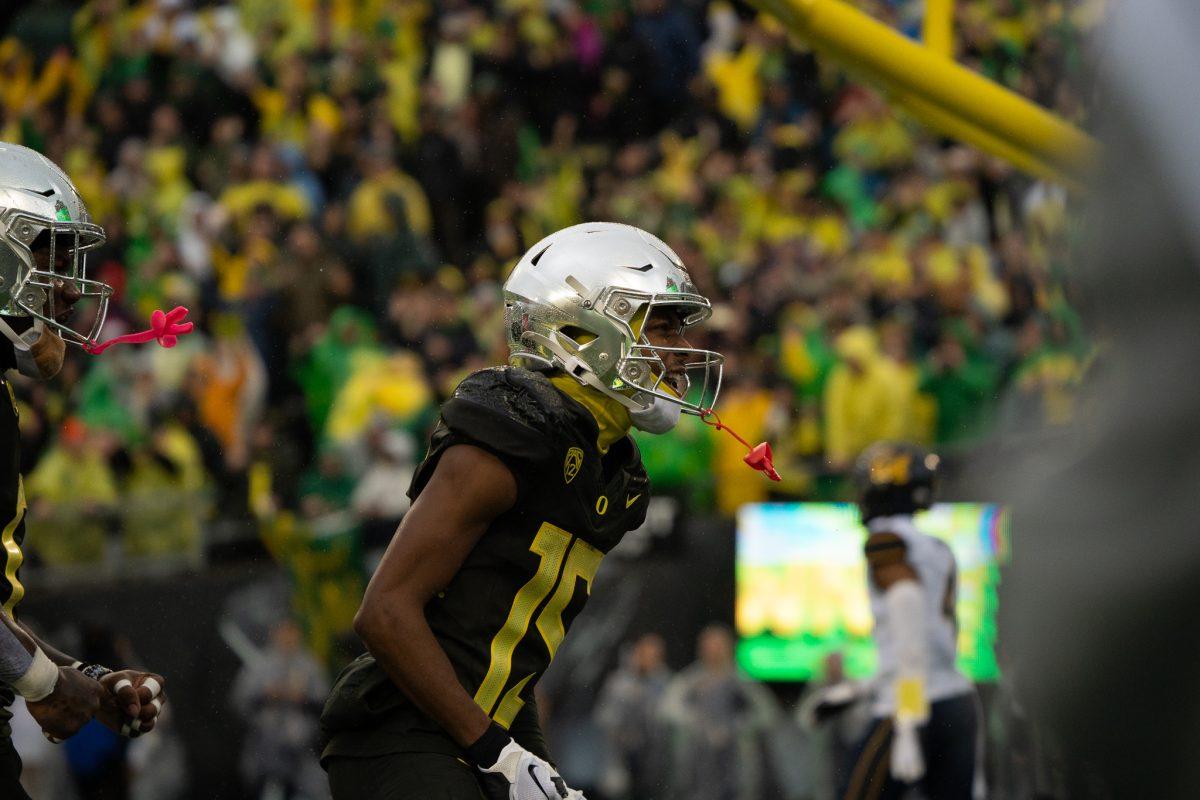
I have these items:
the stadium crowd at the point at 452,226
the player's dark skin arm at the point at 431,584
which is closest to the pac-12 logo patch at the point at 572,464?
the player's dark skin arm at the point at 431,584

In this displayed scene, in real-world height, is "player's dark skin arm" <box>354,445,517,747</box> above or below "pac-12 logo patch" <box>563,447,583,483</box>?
below

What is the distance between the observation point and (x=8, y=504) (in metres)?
3.25

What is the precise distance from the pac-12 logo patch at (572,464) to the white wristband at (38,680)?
982mm

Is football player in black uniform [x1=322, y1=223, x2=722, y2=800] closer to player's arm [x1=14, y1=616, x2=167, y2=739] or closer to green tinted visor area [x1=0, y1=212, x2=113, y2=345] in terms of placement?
player's arm [x1=14, y1=616, x2=167, y2=739]

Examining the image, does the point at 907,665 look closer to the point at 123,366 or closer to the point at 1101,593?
the point at 1101,593

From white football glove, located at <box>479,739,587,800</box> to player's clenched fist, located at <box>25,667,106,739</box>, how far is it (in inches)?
30.4

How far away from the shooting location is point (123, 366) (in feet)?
31.6

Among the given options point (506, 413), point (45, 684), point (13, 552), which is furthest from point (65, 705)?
point (506, 413)

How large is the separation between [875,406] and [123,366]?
4054 millimetres

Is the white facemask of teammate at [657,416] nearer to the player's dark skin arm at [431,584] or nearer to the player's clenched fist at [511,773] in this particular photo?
the player's dark skin arm at [431,584]

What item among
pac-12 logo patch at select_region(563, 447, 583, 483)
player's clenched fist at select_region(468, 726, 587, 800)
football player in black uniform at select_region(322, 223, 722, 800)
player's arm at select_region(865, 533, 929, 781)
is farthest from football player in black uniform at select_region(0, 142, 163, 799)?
player's arm at select_region(865, 533, 929, 781)

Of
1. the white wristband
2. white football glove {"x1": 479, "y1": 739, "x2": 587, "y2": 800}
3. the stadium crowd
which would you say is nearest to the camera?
white football glove {"x1": 479, "y1": 739, "x2": 587, "y2": 800}

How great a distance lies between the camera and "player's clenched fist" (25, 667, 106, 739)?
10.5ft

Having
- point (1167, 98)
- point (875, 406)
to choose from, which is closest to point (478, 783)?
point (1167, 98)
